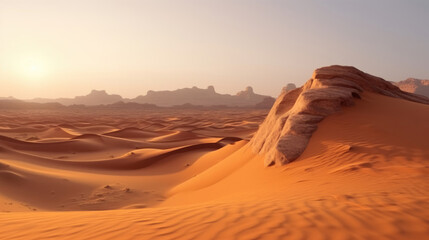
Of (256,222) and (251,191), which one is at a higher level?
(256,222)

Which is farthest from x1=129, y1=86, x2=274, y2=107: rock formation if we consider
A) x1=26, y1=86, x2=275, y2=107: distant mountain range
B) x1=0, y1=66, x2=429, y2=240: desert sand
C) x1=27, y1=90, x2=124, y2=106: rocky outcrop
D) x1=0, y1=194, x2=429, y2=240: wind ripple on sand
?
x1=0, y1=194, x2=429, y2=240: wind ripple on sand

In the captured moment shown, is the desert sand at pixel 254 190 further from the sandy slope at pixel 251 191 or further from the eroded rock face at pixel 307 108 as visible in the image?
the eroded rock face at pixel 307 108

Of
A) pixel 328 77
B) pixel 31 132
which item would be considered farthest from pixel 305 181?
pixel 31 132

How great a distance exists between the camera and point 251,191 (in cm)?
574

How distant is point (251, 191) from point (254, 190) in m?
0.07

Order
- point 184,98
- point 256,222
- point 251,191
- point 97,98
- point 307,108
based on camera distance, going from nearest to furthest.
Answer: point 256,222, point 251,191, point 307,108, point 184,98, point 97,98

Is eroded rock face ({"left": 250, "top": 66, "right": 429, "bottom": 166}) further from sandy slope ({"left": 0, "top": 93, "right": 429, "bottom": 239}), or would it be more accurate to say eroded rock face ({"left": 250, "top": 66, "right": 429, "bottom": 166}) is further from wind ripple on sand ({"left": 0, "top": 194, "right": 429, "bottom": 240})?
wind ripple on sand ({"left": 0, "top": 194, "right": 429, "bottom": 240})

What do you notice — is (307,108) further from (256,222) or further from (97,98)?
(97,98)

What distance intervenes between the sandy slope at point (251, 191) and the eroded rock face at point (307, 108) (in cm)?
26

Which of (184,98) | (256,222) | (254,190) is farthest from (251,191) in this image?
(184,98)

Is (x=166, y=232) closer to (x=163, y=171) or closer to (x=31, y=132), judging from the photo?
(x=163, y=171)

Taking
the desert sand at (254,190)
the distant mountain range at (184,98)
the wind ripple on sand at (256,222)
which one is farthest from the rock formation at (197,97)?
the wind ripple on sand at (256,222)

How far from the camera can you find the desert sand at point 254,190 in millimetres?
2914

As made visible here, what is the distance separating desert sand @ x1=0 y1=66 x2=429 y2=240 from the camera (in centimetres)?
291
